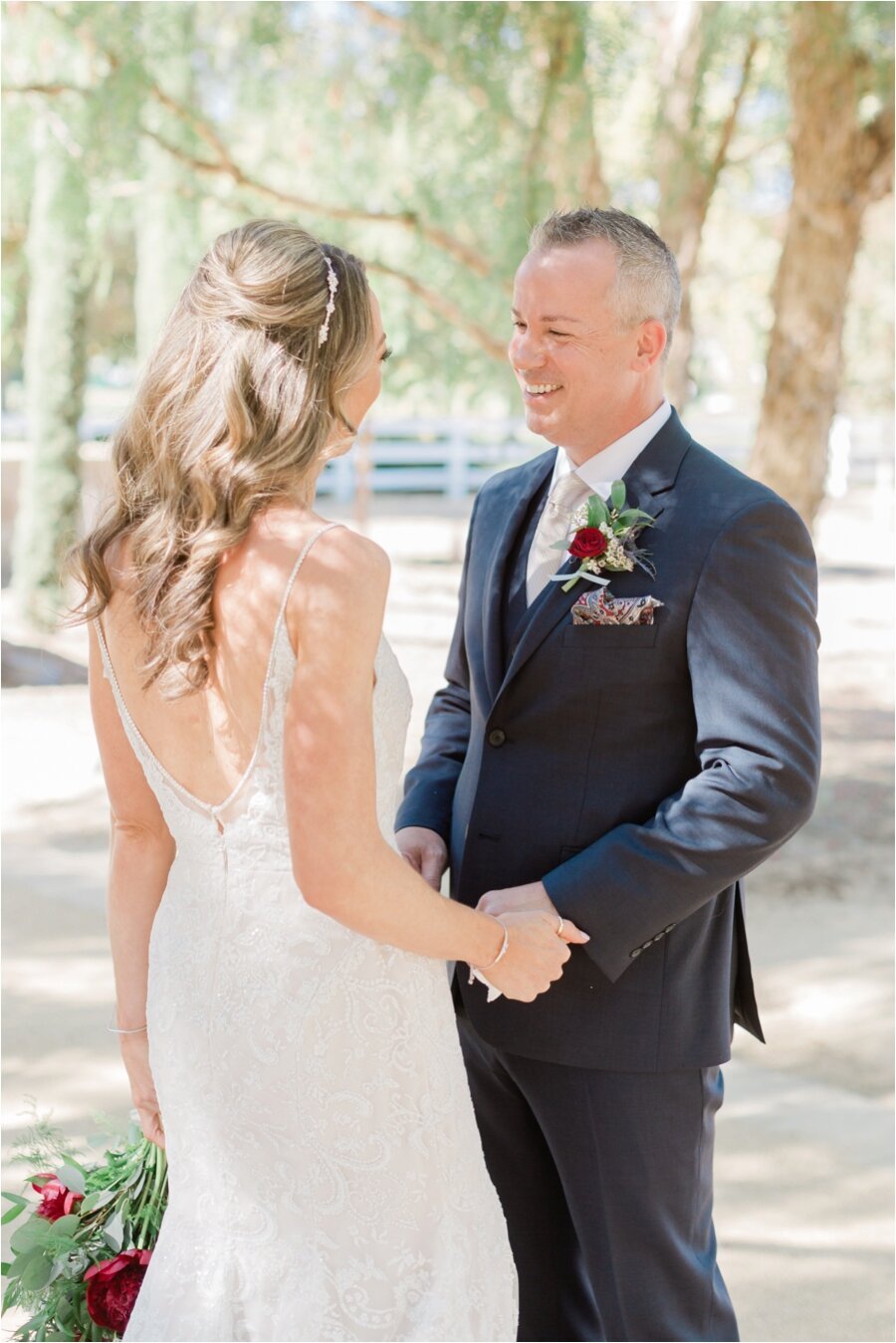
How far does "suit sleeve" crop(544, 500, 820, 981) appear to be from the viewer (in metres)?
2.19

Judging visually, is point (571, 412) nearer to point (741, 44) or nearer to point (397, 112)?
point (397, 112)

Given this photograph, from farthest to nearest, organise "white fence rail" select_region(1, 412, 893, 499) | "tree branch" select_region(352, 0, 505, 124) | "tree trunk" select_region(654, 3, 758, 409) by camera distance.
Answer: "white fence rail" select_region(1, 412, 893, 499)
"tree trunk" select_region(654, 3, 758, 409)
"tree branch" select_region(352, 0, 505, 124)

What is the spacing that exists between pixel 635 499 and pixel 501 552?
27cm

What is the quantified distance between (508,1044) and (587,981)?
0.18 metres

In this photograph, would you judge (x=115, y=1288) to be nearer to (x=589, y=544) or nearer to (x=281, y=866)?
(x=281, y=866)

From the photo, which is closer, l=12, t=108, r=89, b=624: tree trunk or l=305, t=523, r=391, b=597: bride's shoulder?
l=305, t=523, r=391, b=597: bride's shoulder

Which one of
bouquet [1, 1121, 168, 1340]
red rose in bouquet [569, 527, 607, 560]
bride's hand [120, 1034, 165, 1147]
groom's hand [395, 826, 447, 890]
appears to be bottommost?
bouquet [1, 1121, 168, 1340]

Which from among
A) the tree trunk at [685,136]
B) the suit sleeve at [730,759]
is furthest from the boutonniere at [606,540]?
the tree trunk at [685,136]

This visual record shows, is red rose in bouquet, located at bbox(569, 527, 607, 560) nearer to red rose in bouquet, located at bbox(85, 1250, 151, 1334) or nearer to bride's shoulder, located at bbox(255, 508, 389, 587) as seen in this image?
bride's shoulder, located at bbox(255, 508, 389, 587)

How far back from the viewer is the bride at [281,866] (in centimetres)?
187

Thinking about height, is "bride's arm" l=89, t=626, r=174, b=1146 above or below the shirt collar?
below

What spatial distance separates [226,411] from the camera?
1.87m

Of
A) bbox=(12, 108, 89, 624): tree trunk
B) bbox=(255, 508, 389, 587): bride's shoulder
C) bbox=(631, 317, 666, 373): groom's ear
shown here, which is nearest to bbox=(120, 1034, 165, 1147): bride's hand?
bbox=(255, 508, 389, 587): bride's shoulder

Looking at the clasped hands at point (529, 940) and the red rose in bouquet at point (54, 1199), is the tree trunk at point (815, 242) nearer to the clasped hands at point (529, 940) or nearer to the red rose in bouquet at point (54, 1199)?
the clasped hands at point (529, 940)
